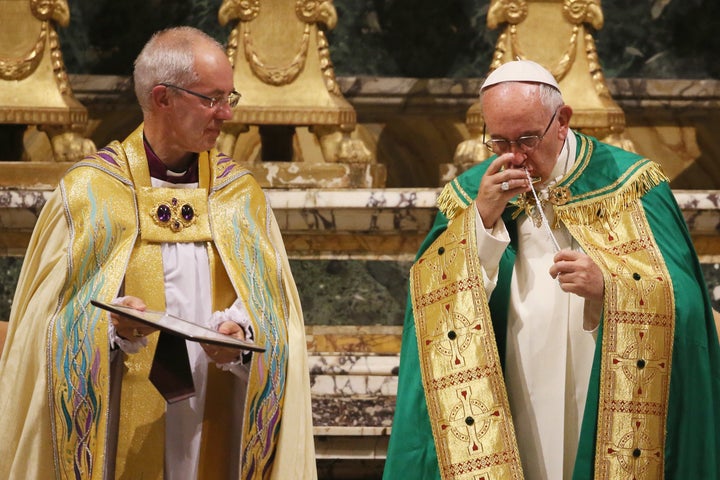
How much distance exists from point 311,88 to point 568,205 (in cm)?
206

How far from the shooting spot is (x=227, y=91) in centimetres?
421

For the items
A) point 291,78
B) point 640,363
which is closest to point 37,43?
point 291,78

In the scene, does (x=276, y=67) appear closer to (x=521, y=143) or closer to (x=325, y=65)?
(x=325, y=65)

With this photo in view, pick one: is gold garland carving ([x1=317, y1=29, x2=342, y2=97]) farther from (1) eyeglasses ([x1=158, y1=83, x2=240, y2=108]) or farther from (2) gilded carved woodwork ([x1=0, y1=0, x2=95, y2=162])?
(1) eyeglasses ([x1=158, y1=83, x2=240, y2=108])

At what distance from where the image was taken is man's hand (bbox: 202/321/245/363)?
13.2 feet

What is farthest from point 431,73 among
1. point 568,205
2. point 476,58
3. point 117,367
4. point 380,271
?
point 117,367

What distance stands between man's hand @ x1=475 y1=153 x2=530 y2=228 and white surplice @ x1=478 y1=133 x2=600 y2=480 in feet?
Answer: 0.14

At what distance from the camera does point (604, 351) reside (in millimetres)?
4203

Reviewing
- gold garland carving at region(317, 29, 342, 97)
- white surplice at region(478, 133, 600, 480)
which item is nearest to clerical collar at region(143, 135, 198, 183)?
white surplice at region(478, 133, 600, 480)

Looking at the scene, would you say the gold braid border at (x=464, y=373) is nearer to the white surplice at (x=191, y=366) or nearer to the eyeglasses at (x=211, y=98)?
the white surplice at (x=191, y=366)

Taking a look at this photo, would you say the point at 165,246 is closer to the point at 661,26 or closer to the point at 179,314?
the point at 179,314

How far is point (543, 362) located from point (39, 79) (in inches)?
108

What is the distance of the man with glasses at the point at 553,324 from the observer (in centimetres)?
420

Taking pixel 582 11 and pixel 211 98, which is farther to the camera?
pixel 582 11
